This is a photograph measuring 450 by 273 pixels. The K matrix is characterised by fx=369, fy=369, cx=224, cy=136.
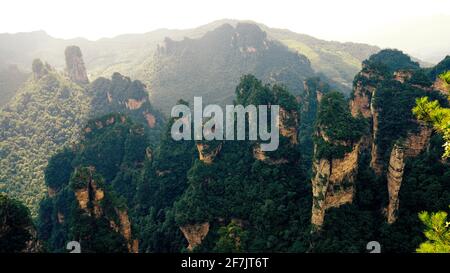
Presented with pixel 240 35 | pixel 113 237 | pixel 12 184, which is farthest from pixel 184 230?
pixel 240 35

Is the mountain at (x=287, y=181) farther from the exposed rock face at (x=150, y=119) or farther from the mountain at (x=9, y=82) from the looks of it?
the mountain at (x=9, y=82)

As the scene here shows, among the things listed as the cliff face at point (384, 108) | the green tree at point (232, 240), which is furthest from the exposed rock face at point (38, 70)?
the green tree at point (232, 240)

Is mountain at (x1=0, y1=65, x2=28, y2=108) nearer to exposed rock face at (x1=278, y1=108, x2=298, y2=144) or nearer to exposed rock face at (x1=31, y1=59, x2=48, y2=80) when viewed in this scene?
exposed rock face at (x1=31, y1=59, x2=48, y2=80)

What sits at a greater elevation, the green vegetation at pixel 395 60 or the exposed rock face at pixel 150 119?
the green vegetation at pixel 395 60

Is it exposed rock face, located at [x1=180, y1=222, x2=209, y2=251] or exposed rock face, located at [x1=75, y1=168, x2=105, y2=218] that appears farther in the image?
exposed rock face, located at [x1=180, y1=222, x2=209, y2=251]

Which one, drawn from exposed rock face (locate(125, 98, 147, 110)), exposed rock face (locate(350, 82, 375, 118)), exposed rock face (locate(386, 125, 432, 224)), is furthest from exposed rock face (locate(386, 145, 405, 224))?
exposed rock face (locate(125, 98, 147, 110))
